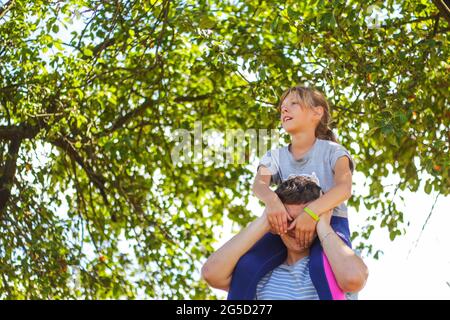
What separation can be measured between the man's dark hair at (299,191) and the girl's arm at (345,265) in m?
0.30

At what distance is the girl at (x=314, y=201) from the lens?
12.0 ft

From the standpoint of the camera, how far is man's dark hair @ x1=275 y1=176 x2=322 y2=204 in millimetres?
3871

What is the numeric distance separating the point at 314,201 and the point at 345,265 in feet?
1.39

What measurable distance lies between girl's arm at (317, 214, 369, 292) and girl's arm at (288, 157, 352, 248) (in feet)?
0.40

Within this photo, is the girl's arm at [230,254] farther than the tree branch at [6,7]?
No

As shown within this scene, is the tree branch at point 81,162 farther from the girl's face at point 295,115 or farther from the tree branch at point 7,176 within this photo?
the girl's face at point 295,115

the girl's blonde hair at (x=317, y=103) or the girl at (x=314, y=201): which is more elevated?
the girl's blonde hair at (x=317, y=103)

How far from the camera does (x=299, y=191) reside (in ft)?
12.8

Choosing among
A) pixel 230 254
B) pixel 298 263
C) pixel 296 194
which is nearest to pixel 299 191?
pixel 296 194

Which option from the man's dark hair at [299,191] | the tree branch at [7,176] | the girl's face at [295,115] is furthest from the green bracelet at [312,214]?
the tree branch at [7,176]

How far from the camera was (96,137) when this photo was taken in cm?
991
